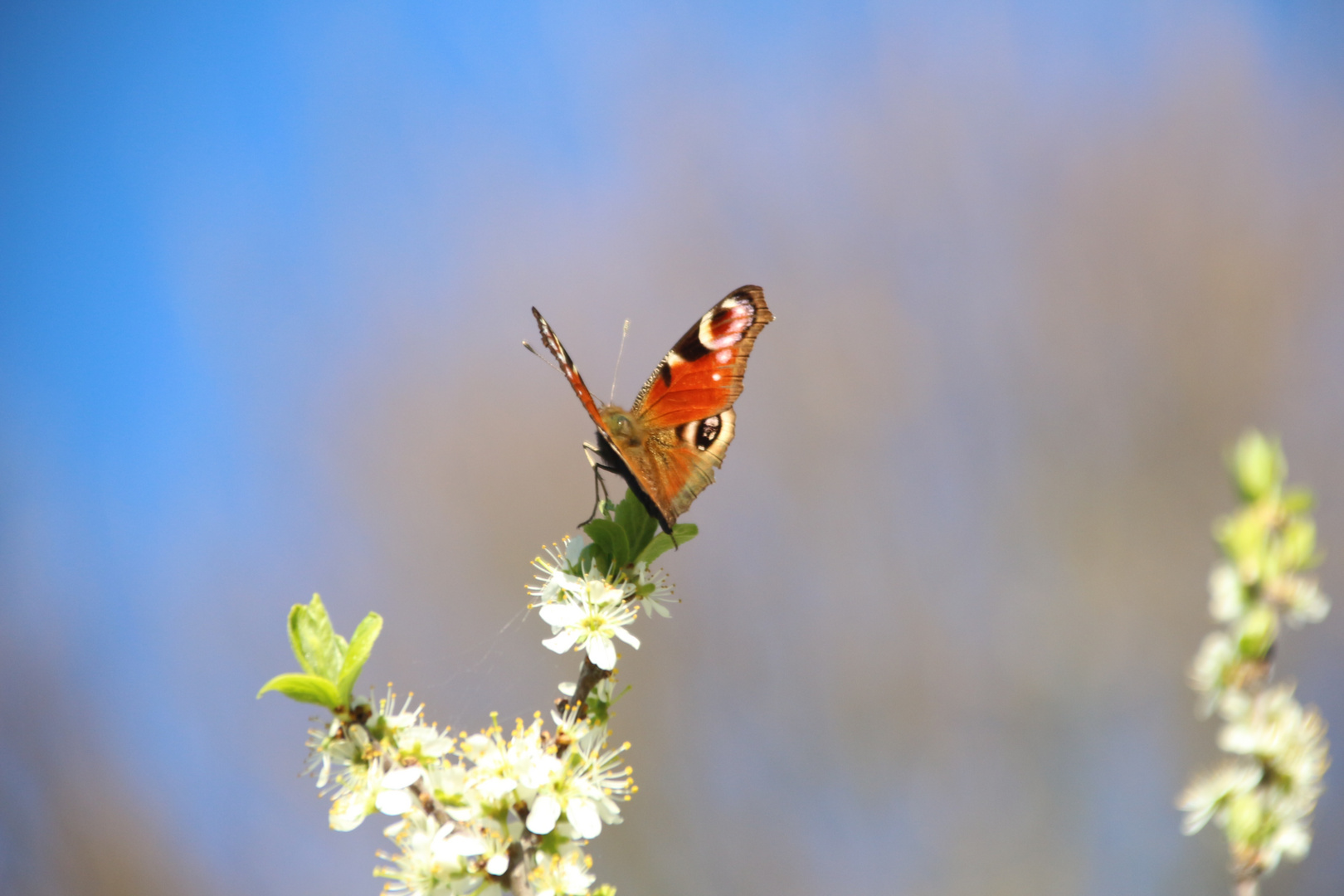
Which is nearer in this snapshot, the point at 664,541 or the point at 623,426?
the point at 664,541

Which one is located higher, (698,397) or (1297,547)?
(698,397)

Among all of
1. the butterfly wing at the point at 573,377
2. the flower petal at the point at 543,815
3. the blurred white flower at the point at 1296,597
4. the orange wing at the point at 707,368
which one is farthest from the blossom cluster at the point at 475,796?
the blurred white flower at the point at 1296,597

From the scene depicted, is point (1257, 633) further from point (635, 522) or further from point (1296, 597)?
point (635, 522)

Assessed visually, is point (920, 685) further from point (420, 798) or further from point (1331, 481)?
point (420, 798)

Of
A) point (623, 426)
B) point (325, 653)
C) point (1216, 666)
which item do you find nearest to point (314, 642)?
point (325, 653)

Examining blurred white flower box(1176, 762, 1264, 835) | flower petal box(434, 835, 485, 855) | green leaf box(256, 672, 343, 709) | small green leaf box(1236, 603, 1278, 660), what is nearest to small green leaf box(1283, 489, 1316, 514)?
small green leaf box(1236, 603, 1278, 660)

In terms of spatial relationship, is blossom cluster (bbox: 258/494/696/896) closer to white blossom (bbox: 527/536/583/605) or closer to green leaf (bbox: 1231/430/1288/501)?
white blossom (bbox: 527/536/583/605)
